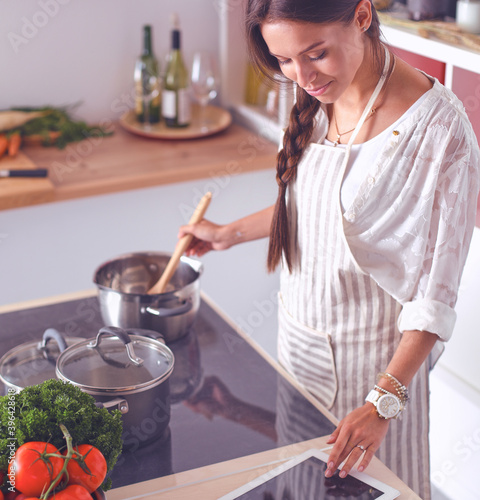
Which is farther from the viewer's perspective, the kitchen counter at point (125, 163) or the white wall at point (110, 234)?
the white wall at point (110, 234)

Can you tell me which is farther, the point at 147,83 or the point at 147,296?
the point at 147,83

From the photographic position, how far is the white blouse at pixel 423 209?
1.10m

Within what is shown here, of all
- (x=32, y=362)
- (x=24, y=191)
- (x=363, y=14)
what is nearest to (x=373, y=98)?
(x=363, y=14)

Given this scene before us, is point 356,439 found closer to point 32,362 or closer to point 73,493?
point 73,493

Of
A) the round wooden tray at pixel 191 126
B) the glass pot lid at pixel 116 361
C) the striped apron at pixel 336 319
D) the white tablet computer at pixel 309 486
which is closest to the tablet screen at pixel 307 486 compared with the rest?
the white tablet computer at pixel 309 486

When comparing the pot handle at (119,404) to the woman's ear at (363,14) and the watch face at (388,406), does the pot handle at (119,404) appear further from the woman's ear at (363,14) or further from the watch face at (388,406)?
the woman's ear at (363,14)

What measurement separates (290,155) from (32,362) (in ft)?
1.99

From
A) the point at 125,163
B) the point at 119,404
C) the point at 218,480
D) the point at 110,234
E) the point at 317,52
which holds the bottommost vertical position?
the point at 110,234

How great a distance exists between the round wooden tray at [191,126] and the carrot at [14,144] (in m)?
0.41

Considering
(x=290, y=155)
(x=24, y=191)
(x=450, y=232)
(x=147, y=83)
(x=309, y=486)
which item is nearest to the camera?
(x=309, y=486)

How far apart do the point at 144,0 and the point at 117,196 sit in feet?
2.45

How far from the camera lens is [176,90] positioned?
2.61 metres

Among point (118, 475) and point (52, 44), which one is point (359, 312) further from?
point (52, 44)

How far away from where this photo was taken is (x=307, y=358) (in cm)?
141
